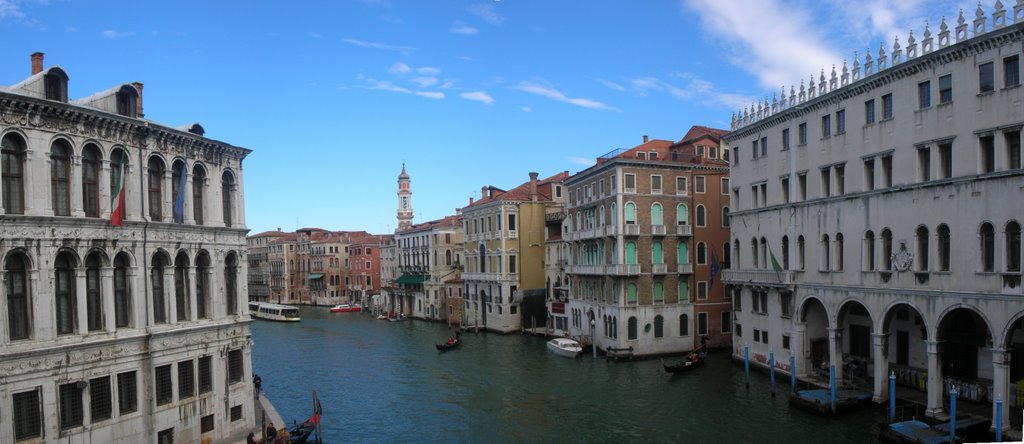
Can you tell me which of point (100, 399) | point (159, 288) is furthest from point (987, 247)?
point (100, 399)

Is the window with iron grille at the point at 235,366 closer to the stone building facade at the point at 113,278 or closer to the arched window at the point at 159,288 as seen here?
the stone building facade at the point at 113,278

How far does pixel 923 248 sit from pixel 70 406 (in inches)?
1007

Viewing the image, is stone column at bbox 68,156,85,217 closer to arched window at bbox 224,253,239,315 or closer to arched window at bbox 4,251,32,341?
arched window at bbox 4,251,32,341

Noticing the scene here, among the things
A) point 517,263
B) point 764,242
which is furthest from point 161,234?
point 517,263

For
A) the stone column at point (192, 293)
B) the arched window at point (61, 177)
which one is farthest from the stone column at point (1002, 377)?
the arched window at point (61, 177)

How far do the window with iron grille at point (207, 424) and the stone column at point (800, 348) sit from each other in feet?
76.3

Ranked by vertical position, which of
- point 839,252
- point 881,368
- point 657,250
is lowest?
point 881,368

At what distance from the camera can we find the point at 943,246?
870 inches

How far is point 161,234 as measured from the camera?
18.9 m

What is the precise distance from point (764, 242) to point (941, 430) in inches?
530

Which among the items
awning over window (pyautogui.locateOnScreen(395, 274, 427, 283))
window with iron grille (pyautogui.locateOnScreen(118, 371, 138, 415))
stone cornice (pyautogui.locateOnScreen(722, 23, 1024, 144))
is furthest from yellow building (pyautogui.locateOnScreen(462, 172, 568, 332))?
window with iron grille (pyautogui.locateOnScreen(118, 371, 138, 415))

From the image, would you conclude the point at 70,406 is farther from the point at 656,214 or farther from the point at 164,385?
the point at 656,214

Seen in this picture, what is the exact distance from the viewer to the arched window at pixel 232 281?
861 inches

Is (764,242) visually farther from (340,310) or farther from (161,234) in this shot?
(340,310)
